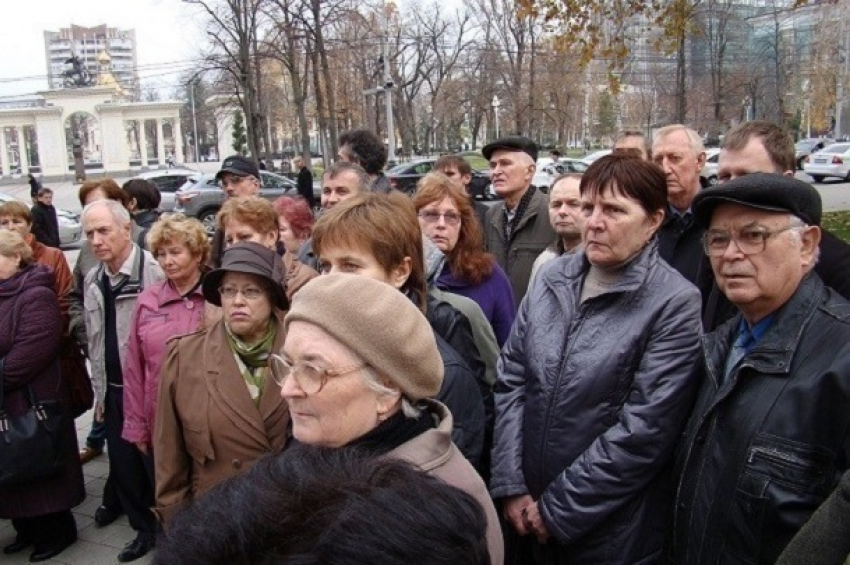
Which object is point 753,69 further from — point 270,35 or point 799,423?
point 799,423

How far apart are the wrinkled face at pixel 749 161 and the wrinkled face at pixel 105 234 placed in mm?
3311

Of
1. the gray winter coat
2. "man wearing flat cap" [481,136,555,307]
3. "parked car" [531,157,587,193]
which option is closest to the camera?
the gray winter coat

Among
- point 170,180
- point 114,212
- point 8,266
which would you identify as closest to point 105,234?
point 114,212

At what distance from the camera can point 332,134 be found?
114 ft

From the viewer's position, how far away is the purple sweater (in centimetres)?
354

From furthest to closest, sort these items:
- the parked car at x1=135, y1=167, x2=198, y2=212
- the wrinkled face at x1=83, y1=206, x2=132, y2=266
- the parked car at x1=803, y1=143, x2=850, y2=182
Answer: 1. the parked car at x1=803, y1=143, x2=850, y2=182
2. the parked car at x1=135, y1=167, x2=198, y2=212
3. the wrinkled face at x1=83, y1=206, x2=132, y2=266

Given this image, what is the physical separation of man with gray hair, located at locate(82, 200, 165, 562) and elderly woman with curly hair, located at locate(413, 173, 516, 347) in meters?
1.82

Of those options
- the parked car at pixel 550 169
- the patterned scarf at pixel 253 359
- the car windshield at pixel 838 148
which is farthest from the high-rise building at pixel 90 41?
the patterned scarf at pixel 253 359

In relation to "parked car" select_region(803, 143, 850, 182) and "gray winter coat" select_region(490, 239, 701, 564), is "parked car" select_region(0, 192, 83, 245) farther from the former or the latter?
"parked car" select_region(803, 143, 850, 182)

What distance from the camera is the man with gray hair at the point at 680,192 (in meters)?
3.66

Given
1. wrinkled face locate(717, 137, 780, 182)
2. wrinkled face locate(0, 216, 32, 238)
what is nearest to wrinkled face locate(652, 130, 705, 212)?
wrinkled face locate(717, 137, 780, 182)

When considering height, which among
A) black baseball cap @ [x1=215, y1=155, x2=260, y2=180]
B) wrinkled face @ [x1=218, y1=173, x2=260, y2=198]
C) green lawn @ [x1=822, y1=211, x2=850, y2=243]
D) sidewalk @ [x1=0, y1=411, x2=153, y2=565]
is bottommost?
sidewalk @ [x1=0, y1=411, x2=153, y2=565]

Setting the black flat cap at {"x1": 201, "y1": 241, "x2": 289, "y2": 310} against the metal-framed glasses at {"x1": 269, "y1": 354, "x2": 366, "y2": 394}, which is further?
the black flat cap at {"x1": 201, "y1": 241, "x2": 289, "y2": 310}

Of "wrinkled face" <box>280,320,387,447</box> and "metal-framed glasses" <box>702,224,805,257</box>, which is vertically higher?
"metal-framed glasses" <box>702,224,805,257</box>
